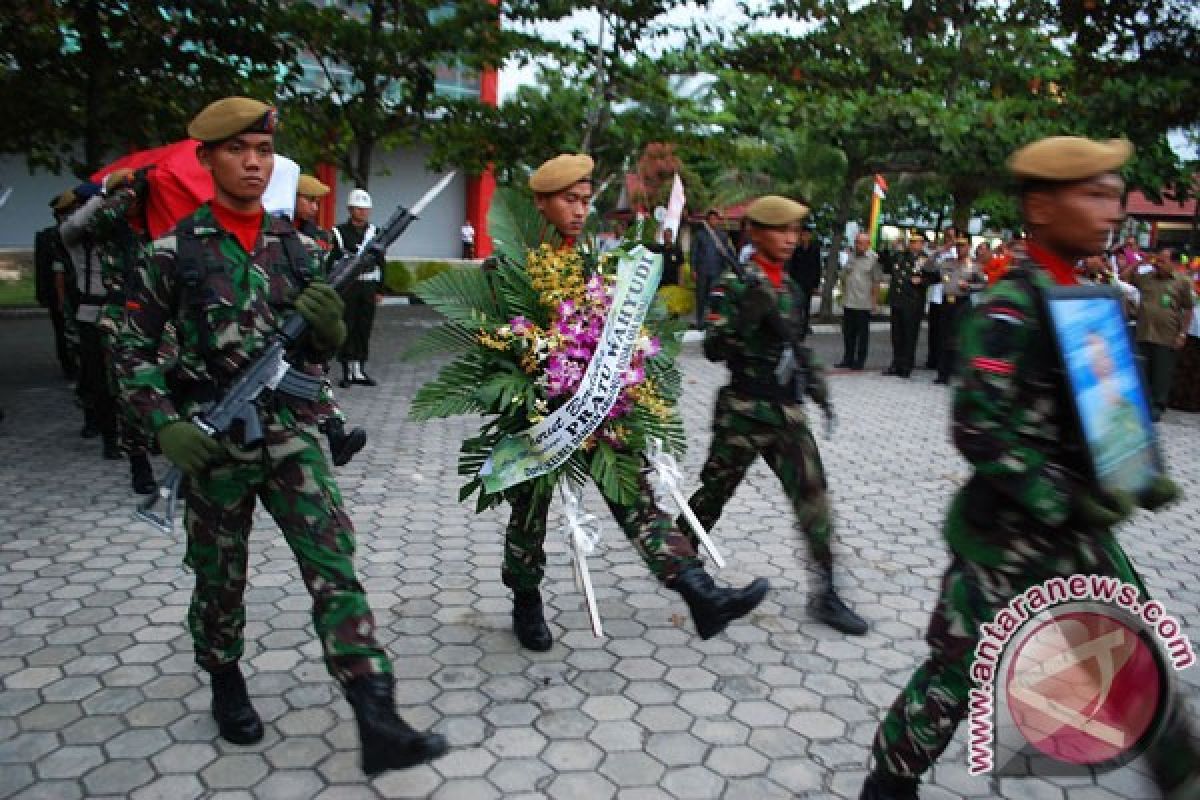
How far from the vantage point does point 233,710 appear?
3342 mm

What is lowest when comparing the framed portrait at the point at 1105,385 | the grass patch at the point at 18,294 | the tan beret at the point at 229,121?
the grass patch at the point at 18,294

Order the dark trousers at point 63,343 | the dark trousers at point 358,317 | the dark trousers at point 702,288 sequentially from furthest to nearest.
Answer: the dark trousers at point 702,288 < the dark trousers at point 358,317 < the dark trousers at point 63,343

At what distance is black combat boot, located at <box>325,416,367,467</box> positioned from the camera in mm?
3496

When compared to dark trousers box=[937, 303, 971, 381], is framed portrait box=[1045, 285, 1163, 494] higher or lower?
higher

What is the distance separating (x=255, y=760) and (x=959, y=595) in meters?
2.30

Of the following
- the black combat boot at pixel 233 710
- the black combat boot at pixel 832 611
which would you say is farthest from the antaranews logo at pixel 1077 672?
the black combat boot at pixel 233 710

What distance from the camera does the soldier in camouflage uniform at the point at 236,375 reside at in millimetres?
2914

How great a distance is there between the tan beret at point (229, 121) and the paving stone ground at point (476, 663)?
6.63 ft

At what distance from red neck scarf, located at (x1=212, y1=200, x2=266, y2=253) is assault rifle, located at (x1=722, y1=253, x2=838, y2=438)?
2103mm

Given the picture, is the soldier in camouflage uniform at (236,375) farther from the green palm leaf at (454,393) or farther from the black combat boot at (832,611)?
the black combat boot at (832,611)

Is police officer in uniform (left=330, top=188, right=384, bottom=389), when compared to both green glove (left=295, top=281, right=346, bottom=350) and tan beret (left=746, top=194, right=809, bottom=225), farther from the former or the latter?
green glove (left=295, top=281, right=346, bottom=350)

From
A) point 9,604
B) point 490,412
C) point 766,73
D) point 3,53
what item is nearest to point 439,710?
point 490,412

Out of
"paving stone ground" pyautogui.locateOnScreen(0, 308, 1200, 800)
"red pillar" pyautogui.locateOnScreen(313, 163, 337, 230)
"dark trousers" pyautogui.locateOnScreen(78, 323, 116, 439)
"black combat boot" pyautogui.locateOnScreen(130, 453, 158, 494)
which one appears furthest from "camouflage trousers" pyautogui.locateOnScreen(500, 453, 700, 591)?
"red pillar" pyautogui.locateOnScreen(313, 163, 337, 230)

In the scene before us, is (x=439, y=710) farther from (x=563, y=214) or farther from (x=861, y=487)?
(x=861, y=487)
